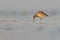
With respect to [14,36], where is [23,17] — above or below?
above

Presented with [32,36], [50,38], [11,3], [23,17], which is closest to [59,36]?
[50,38]

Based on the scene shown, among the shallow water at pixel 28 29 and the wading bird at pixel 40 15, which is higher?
the wading bird at pixel 40 15

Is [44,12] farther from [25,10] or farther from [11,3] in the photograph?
[11,3]

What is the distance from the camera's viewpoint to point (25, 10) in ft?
3.47

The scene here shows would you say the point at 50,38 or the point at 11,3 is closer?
the point at 50,38

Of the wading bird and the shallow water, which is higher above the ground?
the wading bird

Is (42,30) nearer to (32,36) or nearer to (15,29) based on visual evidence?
(32,36)

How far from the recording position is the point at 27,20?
103 centimetres

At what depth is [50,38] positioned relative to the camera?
96 centimetres

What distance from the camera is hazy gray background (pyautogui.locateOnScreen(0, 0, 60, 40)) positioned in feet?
3.21

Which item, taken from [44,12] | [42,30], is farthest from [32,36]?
[44,12]

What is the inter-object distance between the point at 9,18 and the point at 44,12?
0.79 feet

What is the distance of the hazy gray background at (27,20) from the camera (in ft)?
3.21

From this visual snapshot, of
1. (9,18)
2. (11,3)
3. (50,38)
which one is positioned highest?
(11,3)
